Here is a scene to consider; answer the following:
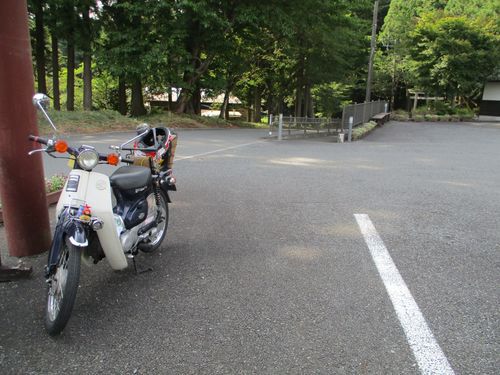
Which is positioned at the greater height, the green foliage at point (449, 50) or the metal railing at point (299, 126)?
the green foliage at point (449, 50)

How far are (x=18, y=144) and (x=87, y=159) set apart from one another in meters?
1.13

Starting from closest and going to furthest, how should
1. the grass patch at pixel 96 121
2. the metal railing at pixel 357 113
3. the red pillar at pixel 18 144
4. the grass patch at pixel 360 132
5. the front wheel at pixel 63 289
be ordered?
the front wheel at pixel 63 289 → the red pillar at pixel 18 144 → the grass patch at pixel 96 121 → the metal railing at pixel 357 113 → the grass patch at pixel 360 132

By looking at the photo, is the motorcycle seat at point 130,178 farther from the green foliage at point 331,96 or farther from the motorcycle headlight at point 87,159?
the green foliage at point 331,96

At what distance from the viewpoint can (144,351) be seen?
108 inches

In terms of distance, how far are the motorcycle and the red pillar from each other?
634mm

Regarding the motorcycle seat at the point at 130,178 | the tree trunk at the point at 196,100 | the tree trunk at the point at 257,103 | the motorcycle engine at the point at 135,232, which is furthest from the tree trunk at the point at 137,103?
the motorcycle seat at the point at 130,178

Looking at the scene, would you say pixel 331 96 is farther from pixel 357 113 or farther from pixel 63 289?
pixel 63 289

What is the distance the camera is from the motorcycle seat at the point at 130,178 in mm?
3512

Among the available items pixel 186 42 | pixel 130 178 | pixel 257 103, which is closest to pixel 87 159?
pixel 130 178

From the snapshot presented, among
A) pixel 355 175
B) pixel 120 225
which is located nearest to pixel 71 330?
pixel 120 225

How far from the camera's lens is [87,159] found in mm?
3096

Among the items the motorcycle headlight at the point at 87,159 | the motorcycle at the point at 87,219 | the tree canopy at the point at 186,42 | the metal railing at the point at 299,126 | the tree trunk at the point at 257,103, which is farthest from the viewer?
the tree trunk at the point at 257,103

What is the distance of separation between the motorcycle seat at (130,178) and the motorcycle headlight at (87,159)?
1.17ft

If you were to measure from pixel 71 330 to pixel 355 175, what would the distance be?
6715 mm
